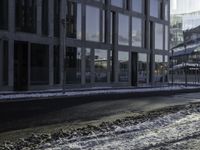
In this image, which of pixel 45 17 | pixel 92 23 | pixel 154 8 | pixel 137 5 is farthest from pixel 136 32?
pixel 45 17

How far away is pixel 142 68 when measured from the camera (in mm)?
55688

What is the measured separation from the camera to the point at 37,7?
38469mm

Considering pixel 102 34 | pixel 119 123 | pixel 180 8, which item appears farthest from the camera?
pixel 180 8

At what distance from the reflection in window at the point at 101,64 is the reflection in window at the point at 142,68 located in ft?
26.2

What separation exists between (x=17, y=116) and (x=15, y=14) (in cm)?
2057

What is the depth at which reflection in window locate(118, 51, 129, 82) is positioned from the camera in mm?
50625

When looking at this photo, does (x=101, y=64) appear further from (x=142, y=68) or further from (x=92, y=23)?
(x=142, y=68)

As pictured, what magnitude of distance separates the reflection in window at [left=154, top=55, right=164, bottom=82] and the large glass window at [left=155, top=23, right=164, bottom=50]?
136 centimetres

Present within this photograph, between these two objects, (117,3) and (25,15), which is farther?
(117,3)

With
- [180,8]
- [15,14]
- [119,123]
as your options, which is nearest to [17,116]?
[119,123]

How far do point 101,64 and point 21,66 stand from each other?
36.4 feet

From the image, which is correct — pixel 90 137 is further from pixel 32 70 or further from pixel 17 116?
pixel 32 70

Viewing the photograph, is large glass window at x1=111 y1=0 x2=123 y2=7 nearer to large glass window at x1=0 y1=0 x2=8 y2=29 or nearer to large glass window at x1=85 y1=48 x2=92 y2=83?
large glass window at x1=85 y1=48 x2=92 y2=83

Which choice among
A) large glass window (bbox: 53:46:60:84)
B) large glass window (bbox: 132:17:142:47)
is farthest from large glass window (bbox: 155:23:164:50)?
large glass window (bbox: 53:46:60:84)
